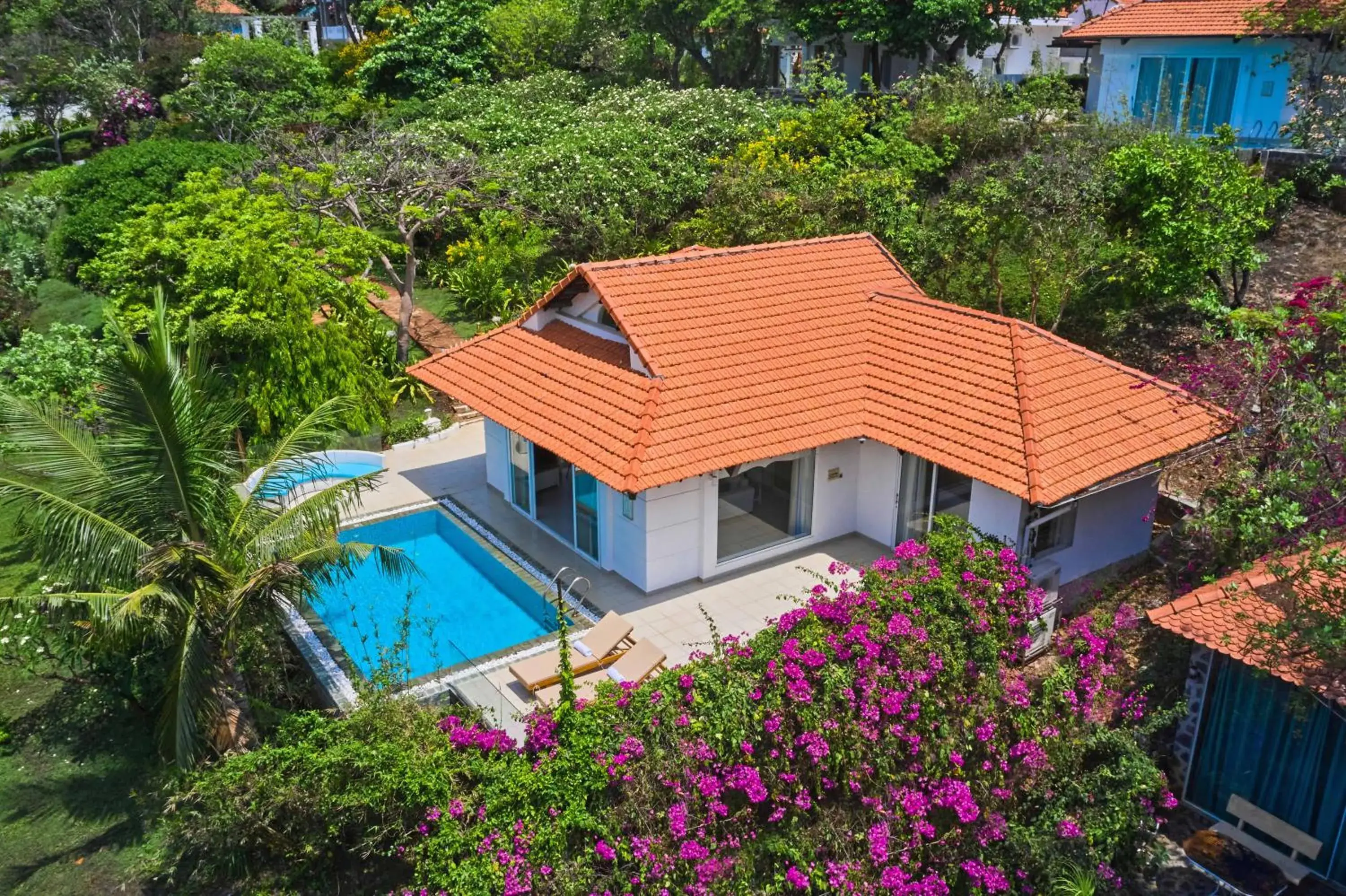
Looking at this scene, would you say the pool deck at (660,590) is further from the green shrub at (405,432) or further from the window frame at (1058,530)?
the window frame at (1058,530)

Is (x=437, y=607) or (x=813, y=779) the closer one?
(x=813, y=779)

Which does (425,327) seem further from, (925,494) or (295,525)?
(295,525)

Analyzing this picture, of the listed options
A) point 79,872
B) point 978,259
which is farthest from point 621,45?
point 79,872

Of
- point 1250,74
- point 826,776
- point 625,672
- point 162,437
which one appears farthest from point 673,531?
point 1250,74

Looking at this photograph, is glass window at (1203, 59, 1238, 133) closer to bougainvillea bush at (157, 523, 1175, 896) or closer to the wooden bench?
bougainvillea bush at (157, 523, 1175, 896)

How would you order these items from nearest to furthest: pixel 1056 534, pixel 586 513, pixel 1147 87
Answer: pixel 1056 534, pixel 586 513, pixel 1147 87

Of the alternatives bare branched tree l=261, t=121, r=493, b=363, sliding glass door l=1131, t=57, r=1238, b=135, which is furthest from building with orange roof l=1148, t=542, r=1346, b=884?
bare branched tree l=261, t=121, r=493, b=363
